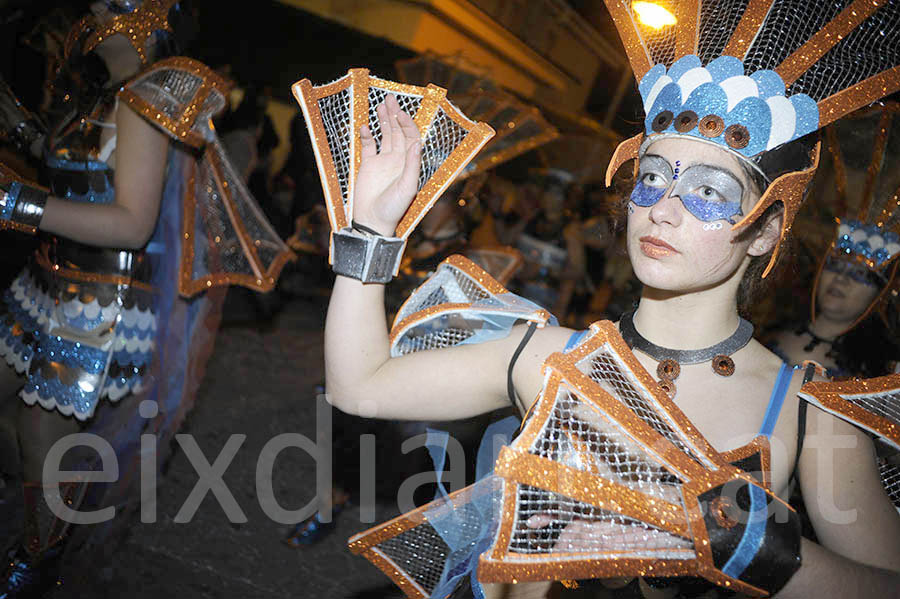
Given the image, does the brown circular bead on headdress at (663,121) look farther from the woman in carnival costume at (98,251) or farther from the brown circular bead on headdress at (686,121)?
the woman in carnival costume at (98,251)

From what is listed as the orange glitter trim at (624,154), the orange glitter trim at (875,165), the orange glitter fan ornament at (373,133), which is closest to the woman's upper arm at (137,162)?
the orange glitter fan ornament at (373,133)

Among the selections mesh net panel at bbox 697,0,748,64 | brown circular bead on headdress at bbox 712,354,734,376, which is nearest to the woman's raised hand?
mesh net panel at bbox 697,0,748,64

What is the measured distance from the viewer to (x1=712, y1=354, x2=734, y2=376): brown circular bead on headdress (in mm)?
1669

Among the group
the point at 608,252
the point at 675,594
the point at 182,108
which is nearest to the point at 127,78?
the point at 182,108

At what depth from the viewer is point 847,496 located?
150 cm

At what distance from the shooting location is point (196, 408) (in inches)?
182

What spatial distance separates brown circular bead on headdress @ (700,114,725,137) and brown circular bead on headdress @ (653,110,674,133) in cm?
9

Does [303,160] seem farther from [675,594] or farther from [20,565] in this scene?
[675,594]

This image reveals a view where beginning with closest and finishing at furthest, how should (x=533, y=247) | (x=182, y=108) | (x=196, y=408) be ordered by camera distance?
Answer: (x=182, y=108) → (x=196, y=408) → (x=533, y=247)

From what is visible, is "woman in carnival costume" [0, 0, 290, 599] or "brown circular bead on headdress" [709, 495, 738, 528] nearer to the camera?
"brown circular bead on headdress" [709, 495, 738, 528]

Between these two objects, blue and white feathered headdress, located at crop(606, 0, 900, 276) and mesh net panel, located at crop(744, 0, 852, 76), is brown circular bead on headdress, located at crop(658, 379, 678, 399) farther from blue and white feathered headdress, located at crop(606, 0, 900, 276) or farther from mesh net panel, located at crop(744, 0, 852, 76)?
mesh net panel, located at crop(744, 0, 852, 76)

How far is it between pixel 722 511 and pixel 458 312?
2.87 feet

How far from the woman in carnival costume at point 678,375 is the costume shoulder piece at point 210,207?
0.99m

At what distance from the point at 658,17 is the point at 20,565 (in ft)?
9.06
